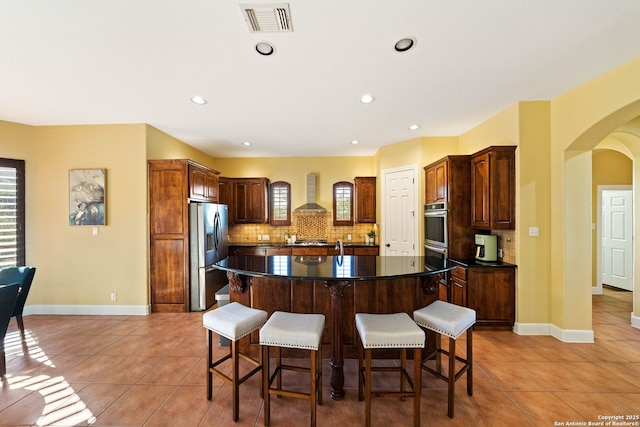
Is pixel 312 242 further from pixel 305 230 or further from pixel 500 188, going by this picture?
pixel 500 188

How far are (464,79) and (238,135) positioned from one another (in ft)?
11.2

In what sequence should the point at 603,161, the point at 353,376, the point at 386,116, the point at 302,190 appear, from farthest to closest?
the point at 302,190 < the point at 603,161 < the point at 386,116 < the point at 353,376

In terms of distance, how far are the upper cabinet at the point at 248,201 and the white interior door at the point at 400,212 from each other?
Result: 2.66 meters

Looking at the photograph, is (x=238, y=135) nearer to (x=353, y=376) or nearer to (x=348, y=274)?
(x=348, y=274)

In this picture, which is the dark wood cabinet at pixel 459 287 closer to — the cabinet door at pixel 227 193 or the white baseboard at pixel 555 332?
the white baseboard at pixel 555 332

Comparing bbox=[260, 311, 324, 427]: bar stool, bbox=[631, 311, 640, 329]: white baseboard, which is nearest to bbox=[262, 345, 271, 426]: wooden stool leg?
bbox=[260, 311, 324, 427]: bar stool

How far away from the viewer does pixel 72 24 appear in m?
1.87

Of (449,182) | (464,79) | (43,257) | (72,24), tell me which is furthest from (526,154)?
(43,257)

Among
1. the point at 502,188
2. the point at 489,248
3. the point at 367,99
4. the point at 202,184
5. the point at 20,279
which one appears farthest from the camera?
the point at 202,184

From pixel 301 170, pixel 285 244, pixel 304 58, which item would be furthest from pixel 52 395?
pixel 301 170

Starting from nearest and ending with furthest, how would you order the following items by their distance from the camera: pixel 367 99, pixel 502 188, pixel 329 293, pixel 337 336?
pixel 337 336 → pixel 329 293 → pixel 367 99 → pixel 502 188

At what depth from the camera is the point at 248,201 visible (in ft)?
19.0

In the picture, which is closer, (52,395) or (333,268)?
(52,395)

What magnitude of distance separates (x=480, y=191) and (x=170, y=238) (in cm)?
456
